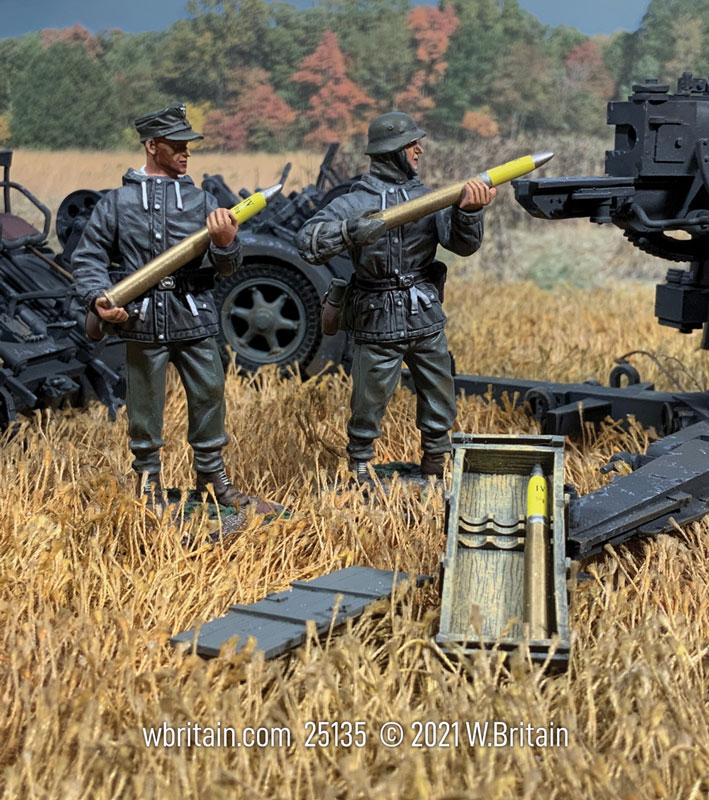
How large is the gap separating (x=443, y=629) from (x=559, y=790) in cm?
71

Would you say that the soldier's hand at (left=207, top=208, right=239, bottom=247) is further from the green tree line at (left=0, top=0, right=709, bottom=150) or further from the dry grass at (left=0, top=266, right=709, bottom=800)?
the green tree line at (left=0, top=0, right=709, bottom=150)

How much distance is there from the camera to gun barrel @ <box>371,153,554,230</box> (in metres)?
4.52

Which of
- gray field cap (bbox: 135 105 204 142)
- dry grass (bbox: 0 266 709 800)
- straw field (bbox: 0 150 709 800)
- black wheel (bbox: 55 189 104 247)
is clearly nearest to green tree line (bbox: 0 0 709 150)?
black wheel (bbox: 55 189 104 247)

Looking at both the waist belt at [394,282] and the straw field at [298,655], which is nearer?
the straw field at [298,655]

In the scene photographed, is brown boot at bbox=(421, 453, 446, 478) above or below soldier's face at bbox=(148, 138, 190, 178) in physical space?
below

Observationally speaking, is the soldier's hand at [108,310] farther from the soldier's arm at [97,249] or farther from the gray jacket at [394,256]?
the gray jacket at [394,256]

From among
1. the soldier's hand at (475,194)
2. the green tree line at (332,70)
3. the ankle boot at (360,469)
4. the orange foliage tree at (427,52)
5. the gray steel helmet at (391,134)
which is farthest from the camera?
the orange foliage tree at (427,52)

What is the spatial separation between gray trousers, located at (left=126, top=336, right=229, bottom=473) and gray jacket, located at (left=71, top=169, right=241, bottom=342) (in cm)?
10

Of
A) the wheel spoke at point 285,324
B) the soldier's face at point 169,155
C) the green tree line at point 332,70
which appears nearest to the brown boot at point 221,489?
the soldier's face at point 169,155

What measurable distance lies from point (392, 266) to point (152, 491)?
4.63 ft

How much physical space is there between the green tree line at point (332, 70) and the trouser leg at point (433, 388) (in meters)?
8.32

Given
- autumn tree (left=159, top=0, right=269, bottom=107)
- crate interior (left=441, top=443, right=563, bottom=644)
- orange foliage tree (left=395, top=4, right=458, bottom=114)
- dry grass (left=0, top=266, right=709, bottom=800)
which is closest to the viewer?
dry grass (left=0, top=266, right=709, bottom=800)

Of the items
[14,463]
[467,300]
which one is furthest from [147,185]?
[467,300]

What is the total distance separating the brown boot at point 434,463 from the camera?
5277 mm
